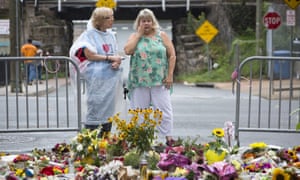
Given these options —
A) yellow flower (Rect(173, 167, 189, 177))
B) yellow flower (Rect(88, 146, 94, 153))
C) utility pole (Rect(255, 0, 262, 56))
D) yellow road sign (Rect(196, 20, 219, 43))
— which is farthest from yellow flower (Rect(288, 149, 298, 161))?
yellow road sign (Rect(196, 20, 219, 43))

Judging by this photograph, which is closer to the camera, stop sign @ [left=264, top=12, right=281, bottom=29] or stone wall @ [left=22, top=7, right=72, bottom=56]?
stop sign @ [left=264, top=12, right=281, bottom=29]

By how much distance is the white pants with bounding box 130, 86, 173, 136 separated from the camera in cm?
862

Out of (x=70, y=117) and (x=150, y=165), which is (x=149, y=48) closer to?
(x=70, y=117)

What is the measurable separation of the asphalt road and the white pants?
0.22 metres

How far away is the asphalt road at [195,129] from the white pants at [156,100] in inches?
8.6

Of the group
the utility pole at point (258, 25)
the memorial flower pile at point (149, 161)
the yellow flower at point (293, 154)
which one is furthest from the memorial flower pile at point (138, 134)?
the utility pole at point (258, 25)

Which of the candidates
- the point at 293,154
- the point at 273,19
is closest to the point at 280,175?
the point at 293,154

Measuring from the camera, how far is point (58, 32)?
1439 inches

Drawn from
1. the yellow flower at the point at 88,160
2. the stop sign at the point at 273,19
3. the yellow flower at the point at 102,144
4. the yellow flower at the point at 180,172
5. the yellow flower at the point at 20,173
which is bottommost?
the yellow flower at the point at 20,173

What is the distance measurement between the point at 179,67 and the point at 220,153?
30.6 meters

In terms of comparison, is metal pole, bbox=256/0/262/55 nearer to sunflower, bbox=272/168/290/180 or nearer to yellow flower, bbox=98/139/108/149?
yellow flower, bbox=98/139/108/149

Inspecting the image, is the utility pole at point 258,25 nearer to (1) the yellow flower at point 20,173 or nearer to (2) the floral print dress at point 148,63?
(2) the floral print dress at point 148,63

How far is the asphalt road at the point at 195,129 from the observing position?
32.4 ft

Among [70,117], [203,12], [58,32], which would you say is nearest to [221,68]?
[203,12]
